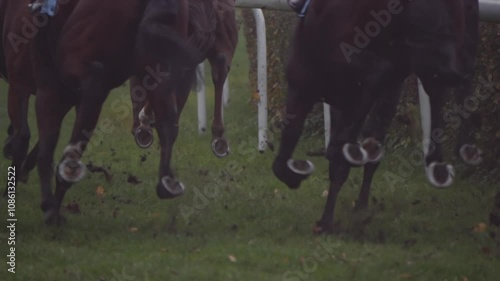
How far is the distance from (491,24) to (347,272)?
9.65 ft

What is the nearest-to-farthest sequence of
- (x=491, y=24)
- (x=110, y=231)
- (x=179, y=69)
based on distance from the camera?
(x=179, y=69) < (x=110, y=231) < (x=491, y=24)

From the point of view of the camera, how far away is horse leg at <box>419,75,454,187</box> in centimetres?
619

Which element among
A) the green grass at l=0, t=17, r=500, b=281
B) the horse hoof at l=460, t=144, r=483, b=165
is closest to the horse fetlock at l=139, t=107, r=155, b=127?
the green grass at l=0, t=17, r=500, b=281

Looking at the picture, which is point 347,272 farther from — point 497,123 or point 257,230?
point 497,123

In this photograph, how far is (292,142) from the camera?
679 cm

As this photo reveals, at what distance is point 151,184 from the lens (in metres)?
8.42

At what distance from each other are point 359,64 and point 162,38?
3.66 feet

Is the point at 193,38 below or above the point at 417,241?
above

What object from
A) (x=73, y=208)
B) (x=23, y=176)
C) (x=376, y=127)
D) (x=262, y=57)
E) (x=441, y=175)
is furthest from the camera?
(x=262, y=57)

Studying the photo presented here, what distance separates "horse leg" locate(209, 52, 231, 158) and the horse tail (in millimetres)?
1938

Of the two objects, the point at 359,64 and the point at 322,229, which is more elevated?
the point at 359,64

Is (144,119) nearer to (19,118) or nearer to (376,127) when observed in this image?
(19,118)

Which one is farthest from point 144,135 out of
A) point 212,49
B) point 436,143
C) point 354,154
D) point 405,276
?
point 405,276

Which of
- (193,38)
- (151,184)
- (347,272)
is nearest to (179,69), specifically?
(193,38)
